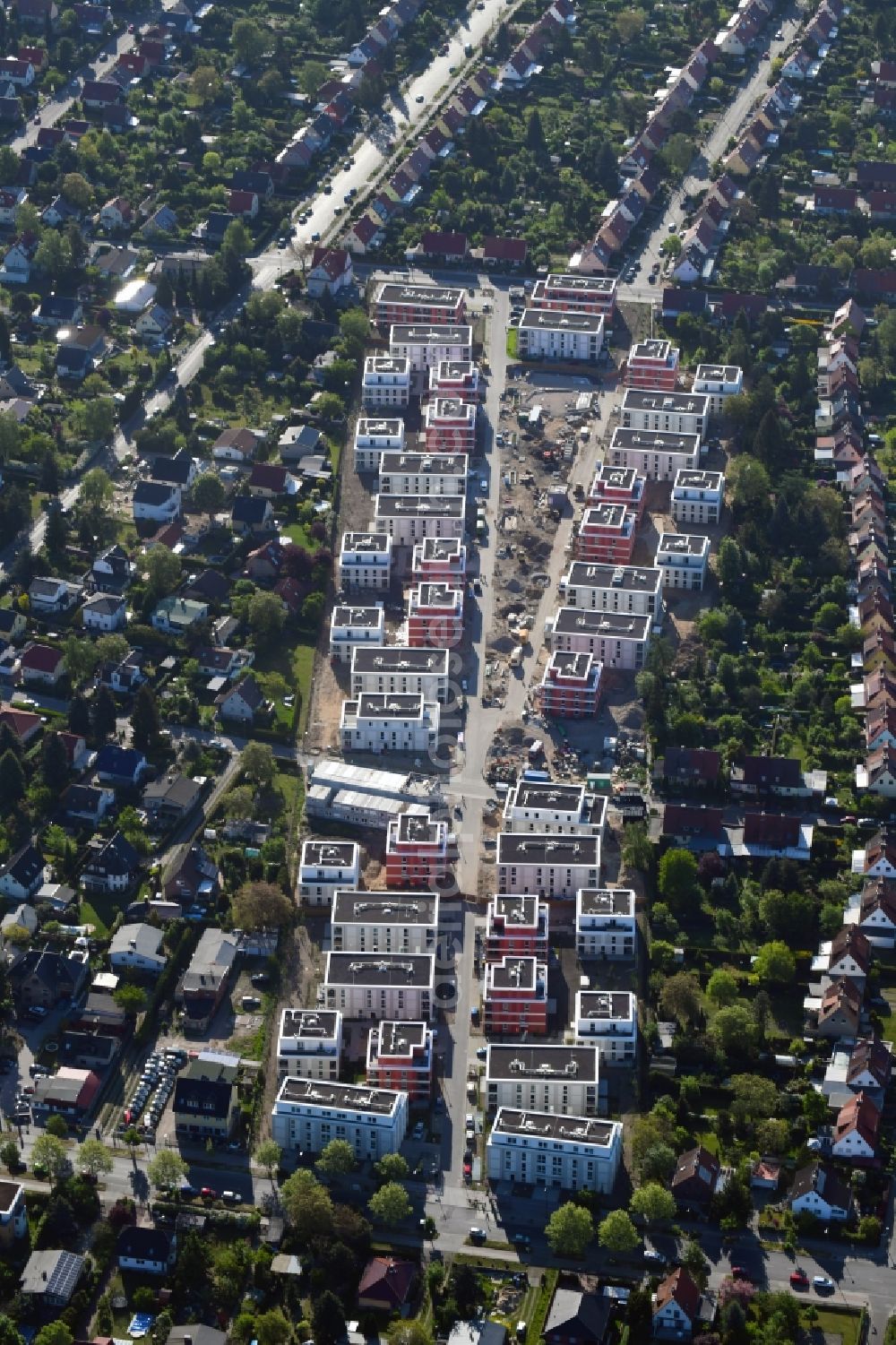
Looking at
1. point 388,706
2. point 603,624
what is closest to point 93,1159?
point 388,706

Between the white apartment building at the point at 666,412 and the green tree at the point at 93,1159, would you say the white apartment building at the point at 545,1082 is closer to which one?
the green tree at the point at 93,1159

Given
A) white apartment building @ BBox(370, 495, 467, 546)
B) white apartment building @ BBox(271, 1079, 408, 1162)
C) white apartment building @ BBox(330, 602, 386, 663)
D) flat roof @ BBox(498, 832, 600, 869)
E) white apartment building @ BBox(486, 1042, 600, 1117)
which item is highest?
white apartment building @ BBox(370, 495, 467, 546)

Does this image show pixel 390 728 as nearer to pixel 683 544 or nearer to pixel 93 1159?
pixel 683 544

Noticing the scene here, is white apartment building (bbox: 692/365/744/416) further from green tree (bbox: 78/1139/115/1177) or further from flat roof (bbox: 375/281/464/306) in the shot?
green tree (bbox: 78/1139/115/1177)

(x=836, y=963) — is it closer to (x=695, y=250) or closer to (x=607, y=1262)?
(x=607, y=1262)

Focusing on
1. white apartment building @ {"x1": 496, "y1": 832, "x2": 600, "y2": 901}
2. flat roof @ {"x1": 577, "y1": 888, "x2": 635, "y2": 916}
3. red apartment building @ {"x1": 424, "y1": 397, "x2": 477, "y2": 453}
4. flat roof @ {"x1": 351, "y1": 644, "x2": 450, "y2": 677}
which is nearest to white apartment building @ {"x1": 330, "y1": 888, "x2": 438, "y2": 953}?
white apartment building @ {"x1": 496, "y1": 832, "x2": 600, "y2": 901}
